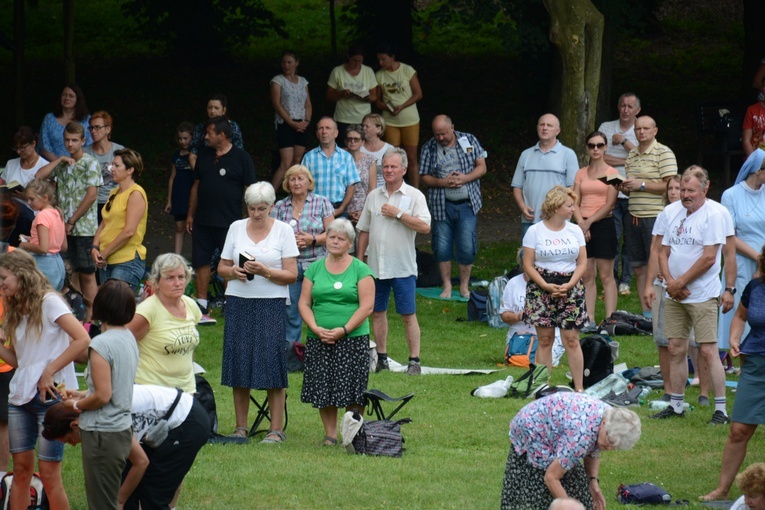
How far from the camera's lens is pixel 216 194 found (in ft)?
41.7

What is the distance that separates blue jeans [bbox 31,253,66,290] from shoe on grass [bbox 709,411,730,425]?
5.63 m

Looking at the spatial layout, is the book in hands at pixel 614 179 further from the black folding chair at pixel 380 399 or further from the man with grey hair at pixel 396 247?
the black folding chair at pixel 380 399

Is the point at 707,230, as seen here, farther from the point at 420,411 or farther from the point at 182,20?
the point at 182,20

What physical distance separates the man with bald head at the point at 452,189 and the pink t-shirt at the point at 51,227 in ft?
16.6

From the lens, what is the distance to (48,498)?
679 centimetres

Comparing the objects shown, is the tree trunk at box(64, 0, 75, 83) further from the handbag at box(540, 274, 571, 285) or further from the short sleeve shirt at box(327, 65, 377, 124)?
the handbag at box(540, 274, 571, 285)

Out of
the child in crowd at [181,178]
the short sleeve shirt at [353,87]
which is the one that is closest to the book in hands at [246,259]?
the child in crowd at [181,178]

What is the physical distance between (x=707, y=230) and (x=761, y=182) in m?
1.03

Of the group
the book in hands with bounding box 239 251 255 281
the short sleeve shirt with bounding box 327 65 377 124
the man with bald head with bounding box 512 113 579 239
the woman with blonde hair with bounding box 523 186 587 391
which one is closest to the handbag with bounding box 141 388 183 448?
the book in hands with bounding box 239 251 255 281

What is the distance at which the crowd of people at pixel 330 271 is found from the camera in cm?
655

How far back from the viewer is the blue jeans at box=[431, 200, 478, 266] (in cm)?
1423

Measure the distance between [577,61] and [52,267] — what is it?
731cm

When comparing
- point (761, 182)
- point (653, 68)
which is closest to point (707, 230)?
point (761, 182)

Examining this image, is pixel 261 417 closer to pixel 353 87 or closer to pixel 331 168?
pixel 331 168
